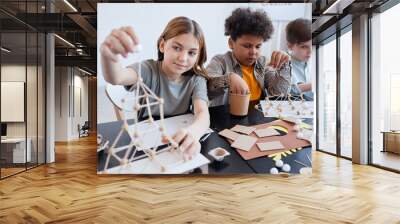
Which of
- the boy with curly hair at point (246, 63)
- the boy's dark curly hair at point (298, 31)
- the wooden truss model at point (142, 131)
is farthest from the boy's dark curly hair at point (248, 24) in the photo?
the wooden truss model at point (142, 131)

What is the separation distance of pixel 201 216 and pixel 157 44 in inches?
117

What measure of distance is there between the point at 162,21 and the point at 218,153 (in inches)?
88.7

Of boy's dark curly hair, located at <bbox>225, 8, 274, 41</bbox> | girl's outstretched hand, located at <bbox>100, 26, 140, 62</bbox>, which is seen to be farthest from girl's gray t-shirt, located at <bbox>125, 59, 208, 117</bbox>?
boy's dark curly hair, located at <bbox>225, 8, 274, 41</bbox>

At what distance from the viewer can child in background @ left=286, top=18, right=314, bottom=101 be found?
5.98 m

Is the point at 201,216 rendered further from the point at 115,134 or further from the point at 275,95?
the point at 275,95

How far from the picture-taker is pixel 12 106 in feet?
20.8

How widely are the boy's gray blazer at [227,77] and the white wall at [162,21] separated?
5.9 inches

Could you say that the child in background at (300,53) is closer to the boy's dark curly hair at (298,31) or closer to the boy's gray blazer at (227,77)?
the boy's dark curly hair at (298,31)

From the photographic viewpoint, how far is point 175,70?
5.71 meters

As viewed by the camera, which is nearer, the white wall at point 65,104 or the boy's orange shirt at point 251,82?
the boy's orange shirt at point 251,82

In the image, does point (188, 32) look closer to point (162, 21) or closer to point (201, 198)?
point (162, 21)

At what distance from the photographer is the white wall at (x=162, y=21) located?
5.77 meters

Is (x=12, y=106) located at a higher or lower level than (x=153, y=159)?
higher

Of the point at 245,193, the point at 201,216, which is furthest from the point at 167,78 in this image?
the point at 201,216
